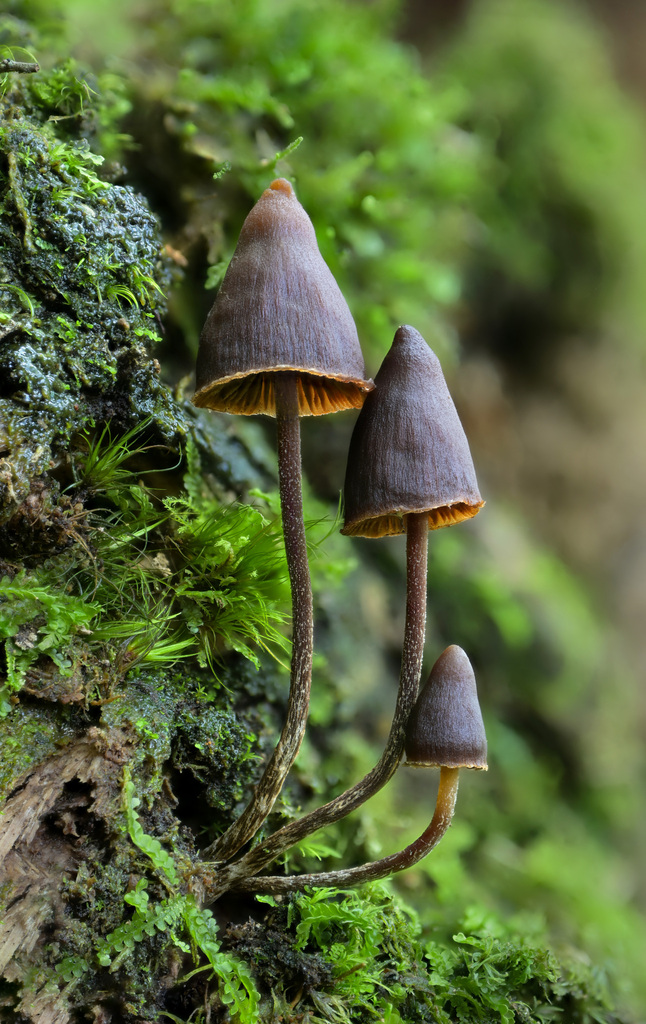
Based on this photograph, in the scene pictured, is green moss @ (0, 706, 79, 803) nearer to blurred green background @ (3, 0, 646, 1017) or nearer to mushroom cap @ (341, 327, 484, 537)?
mushroom cap @ (341, 327, 484, 537)

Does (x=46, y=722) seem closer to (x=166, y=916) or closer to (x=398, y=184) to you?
(x=166, y=916)

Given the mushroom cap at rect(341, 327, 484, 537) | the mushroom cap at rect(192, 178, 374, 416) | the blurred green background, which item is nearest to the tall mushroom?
the mushroom cap at rect(341, 327, 484, 537)

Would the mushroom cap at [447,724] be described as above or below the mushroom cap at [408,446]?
below

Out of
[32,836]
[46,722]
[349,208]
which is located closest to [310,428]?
[349,208]

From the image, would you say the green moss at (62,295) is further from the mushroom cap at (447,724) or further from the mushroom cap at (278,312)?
the mushroom cap at (447,724)

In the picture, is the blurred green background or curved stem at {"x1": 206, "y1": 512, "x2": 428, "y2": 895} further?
the blurred green background

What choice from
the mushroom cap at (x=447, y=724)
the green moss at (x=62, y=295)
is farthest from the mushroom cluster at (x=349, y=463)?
the green moss at (x=62, y=295)
